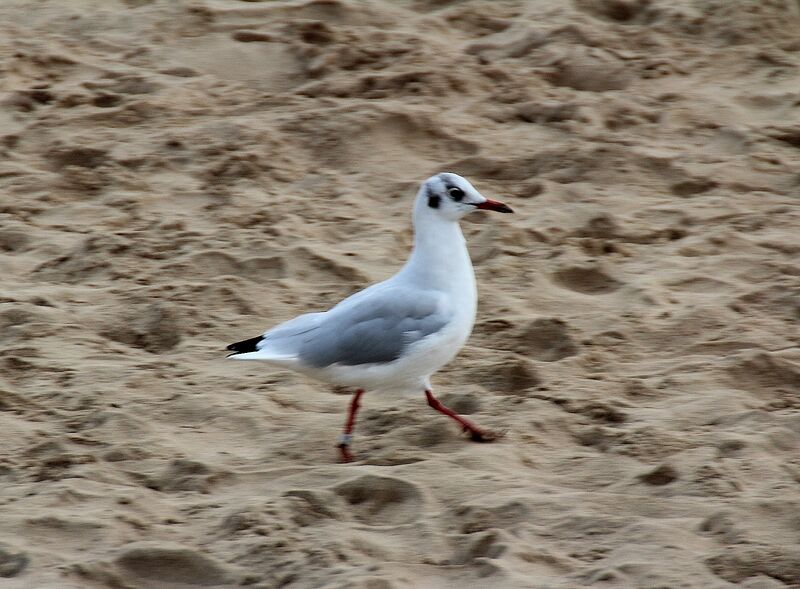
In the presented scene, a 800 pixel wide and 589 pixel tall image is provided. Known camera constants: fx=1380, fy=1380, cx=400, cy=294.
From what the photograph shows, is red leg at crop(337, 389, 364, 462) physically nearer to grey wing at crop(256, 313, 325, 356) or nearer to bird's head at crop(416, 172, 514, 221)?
grey wing at crop(256, 313, 325, 356)

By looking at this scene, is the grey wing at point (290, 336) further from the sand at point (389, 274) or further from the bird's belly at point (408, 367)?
the sand at point (389, 274)

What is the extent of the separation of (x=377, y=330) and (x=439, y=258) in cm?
34

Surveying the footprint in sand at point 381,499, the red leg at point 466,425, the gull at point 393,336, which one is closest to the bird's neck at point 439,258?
the gull at point 393,336

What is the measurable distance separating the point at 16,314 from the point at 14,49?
257cm

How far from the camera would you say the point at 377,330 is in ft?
14.5

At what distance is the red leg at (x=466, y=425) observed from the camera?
4.39 metres

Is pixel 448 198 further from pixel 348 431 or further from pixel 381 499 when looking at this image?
pixel 381 499

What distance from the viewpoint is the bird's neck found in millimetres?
4520

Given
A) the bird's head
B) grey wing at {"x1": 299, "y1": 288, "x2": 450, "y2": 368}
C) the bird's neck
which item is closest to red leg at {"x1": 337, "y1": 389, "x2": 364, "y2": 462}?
grey wing at {"x1": 299, "y1": 288, "x2": 450, "y2": 368}

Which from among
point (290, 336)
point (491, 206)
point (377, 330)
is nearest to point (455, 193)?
point (491, 206)

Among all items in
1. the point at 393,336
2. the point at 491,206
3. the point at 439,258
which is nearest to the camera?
the point at 393,336

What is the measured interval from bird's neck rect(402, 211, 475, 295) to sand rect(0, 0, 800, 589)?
45 centimetres

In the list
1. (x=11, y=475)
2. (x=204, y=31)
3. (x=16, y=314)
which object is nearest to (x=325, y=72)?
(x=204, y=31)

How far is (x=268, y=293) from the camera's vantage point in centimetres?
546
